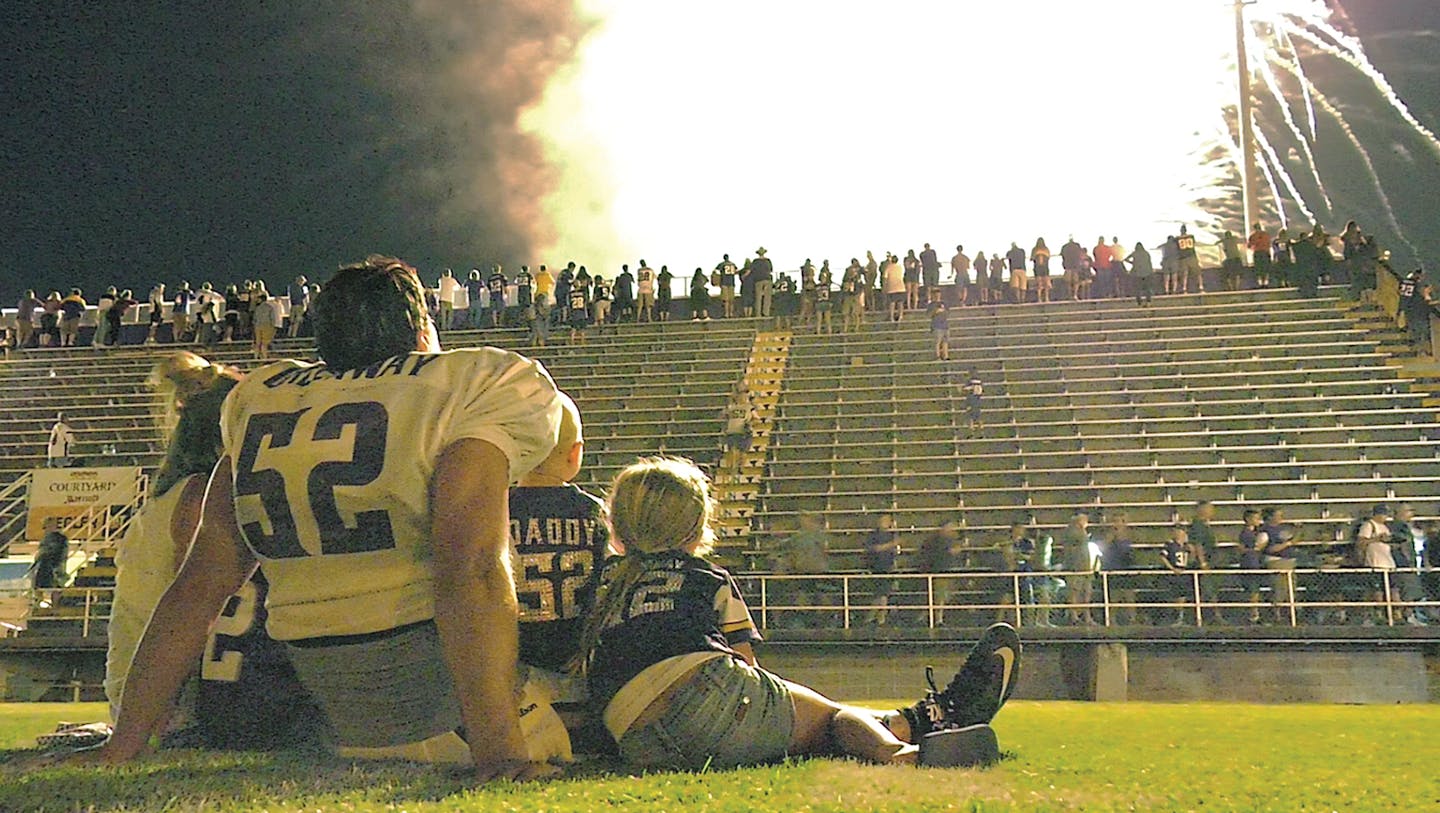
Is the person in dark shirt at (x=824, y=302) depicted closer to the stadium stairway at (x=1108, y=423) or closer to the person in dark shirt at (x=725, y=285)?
the stadium stairway at (x=1108, y=423)

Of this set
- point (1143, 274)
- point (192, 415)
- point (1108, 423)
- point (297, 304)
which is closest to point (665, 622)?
point (192, 415)

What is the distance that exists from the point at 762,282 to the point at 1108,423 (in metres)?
7.22

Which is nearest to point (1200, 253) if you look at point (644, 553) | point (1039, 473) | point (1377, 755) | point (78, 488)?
point (1039, 473)

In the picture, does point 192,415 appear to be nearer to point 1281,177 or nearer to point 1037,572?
point 1037,572

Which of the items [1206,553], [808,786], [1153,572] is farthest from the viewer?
[1206,553]

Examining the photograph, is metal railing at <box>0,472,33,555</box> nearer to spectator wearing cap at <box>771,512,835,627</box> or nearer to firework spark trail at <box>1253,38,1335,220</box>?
spectator wearing cap at <box>771,512,835,627</box>

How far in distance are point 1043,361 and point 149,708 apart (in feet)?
59.1

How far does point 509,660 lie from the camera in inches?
113

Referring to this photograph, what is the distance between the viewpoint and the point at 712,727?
350 centimetres

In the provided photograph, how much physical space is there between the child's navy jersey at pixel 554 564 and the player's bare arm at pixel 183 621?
692 mm

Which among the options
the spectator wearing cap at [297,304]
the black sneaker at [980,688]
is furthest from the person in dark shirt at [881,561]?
the spectator wearing cap at [297,304]

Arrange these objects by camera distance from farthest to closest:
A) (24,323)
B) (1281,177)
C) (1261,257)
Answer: (1281,177) → (24,323) → (1261,257)

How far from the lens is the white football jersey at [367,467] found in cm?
288

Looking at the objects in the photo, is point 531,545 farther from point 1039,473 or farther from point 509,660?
point 1039,473
